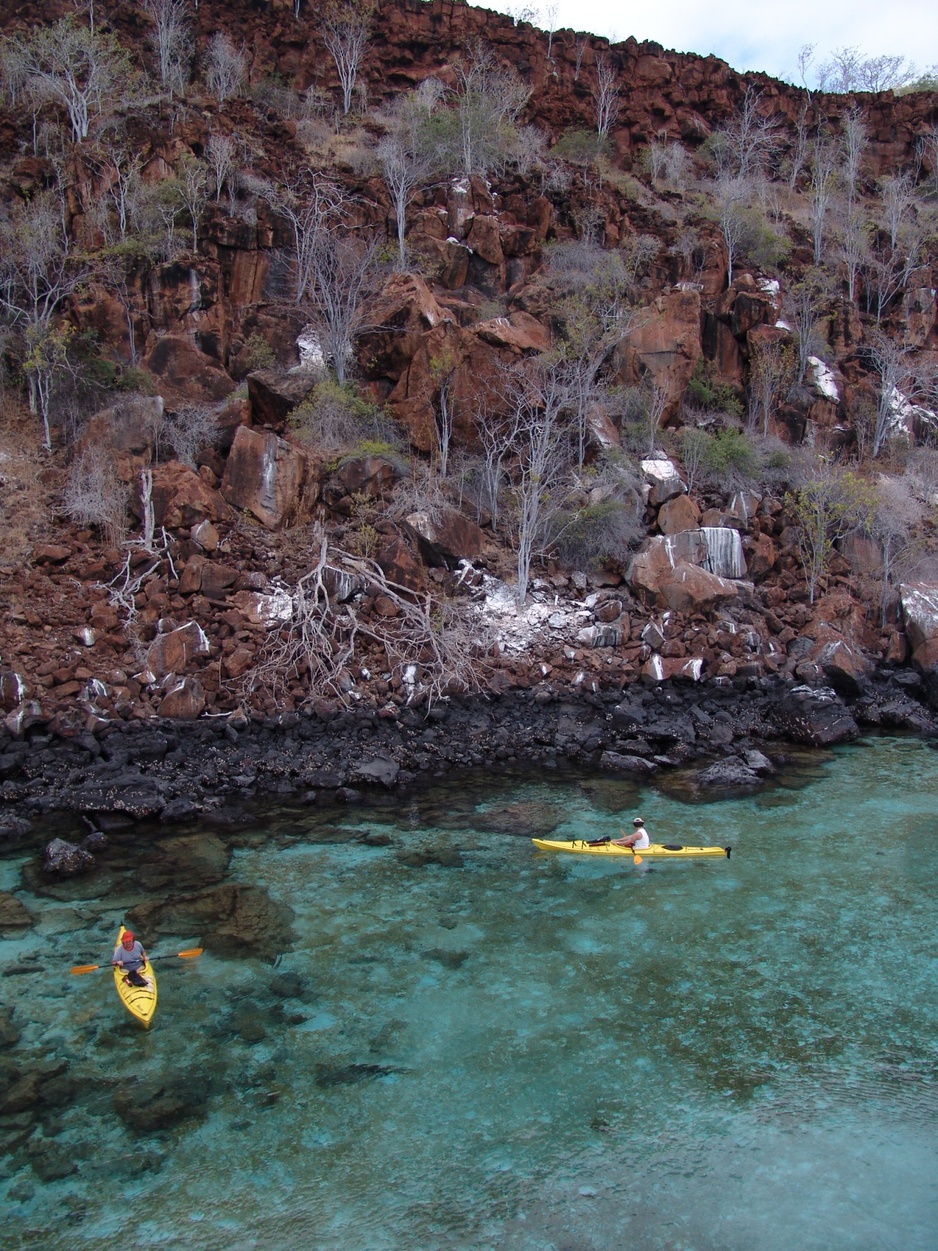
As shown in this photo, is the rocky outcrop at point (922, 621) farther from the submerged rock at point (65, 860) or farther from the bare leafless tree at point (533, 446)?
the submerged rock at point (65, 860)

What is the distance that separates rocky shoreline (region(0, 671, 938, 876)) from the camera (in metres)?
13.4

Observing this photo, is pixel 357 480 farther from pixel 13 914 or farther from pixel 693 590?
pixel 13 914

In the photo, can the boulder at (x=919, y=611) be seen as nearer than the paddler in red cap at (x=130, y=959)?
No

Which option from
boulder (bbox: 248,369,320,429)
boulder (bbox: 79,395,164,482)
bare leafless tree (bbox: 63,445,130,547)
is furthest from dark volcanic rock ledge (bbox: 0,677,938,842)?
boulder (bbox: 248,369,320,429)

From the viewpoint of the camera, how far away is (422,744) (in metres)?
16.3

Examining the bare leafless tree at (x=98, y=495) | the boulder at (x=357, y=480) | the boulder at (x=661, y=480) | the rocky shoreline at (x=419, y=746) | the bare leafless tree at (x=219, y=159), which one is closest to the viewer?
the rocky shoreline at (x=419, y=746)

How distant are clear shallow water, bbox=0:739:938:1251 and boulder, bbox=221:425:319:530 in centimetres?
979

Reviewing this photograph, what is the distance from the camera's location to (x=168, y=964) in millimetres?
9352

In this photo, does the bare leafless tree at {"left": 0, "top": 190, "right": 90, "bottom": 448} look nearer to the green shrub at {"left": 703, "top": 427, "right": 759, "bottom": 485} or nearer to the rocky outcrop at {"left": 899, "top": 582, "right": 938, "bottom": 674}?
the green shrub at {"left": 703, "top": 427, "right": 759, "bottom": 485}

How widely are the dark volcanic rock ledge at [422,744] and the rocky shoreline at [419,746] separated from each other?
0.03 metres

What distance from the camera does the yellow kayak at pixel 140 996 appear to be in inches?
327

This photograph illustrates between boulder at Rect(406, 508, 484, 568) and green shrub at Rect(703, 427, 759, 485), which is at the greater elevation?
green shrub at Rect(703, 427, 759, 485)

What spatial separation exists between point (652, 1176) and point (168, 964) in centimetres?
566

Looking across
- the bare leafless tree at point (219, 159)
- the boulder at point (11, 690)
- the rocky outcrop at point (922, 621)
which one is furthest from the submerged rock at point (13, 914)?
the bare leafless tree at point (219, 159)
